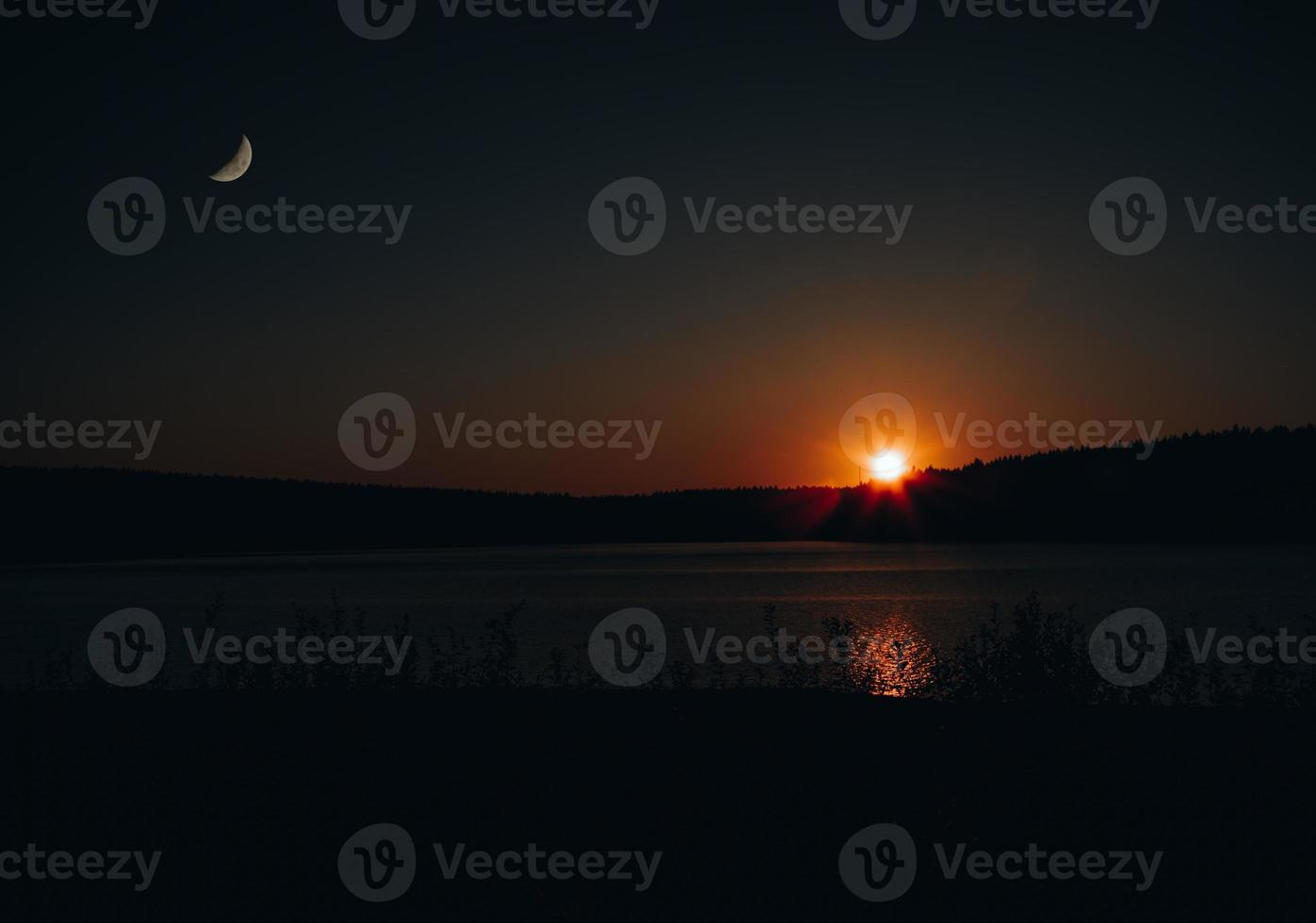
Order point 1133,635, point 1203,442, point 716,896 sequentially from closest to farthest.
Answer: point 716,896 < point 1133,635 < point 1203,442

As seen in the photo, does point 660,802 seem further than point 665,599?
No

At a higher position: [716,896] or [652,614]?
[652,614]

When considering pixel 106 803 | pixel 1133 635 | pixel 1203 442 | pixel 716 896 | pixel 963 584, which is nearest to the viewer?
pixel 716 896

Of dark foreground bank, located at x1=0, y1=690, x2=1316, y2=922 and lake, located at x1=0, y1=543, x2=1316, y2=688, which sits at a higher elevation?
lake, located at x1=0, y1=543, x2=1316, y2=688

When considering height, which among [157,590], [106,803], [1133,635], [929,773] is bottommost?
[106,803]

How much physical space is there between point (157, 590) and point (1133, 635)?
66.8 m

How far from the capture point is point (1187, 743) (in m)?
9.91

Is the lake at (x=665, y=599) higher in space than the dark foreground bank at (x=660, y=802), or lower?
higher

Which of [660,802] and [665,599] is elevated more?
[665,599]

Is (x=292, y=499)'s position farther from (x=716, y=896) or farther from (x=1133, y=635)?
(x=716, y=896)

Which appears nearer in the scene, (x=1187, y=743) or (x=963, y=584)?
(x=1187, y=743)

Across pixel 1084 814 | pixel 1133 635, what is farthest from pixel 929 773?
pixel 1133 635

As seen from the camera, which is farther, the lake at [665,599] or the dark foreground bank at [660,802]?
the lake at [665,599]

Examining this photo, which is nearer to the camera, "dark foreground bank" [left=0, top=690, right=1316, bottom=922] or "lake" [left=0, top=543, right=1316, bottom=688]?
"dark foreground bank" [left=0, top=690, right=1316, bottom=922]
